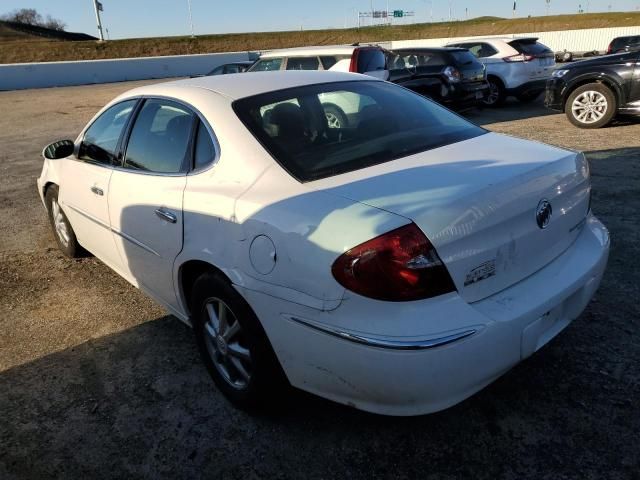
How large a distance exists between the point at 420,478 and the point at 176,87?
2.41m

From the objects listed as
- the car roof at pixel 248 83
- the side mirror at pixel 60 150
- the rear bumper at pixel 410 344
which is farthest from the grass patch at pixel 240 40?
the rear bumper at pixel 410 344

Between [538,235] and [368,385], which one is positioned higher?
[538,235]

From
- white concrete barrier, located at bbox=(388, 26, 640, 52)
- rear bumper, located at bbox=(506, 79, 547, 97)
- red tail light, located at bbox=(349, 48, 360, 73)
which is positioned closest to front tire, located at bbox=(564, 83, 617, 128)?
rear bumper, located at bbox=(506, 79, 547, 97)

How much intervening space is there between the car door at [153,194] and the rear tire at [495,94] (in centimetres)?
1037

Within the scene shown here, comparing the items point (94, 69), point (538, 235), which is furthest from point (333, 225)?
point (94, 69)

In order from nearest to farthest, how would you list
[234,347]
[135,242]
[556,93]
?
[234,347], [135,242], [556,93]

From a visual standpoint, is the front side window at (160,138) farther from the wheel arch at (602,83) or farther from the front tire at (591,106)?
the front tire at (591,106)

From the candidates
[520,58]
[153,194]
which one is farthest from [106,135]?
[520,58]

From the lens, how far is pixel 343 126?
9.64 ft

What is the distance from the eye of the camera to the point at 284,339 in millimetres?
2178

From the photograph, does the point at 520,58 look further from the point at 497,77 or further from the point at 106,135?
the point at 106,135

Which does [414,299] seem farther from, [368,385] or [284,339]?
[284,339]

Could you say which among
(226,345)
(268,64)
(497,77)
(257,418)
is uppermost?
(268,64)

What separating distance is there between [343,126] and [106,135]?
5.69 feet
